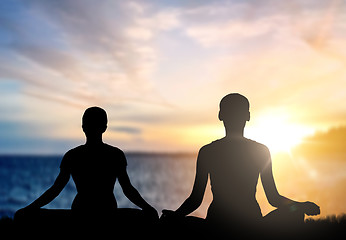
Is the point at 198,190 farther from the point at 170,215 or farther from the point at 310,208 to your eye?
the point at 310,208

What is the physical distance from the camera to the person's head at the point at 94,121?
587 centimetres

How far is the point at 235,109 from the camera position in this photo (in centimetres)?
573

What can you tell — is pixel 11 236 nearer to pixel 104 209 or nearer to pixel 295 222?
pixel 104 209

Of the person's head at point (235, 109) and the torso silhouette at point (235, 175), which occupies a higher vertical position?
the person's head at point (235, 109)

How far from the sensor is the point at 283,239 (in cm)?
539

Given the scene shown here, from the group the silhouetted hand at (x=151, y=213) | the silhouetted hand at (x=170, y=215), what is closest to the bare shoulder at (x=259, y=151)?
the silhouetted hand at (x=170, y=215)

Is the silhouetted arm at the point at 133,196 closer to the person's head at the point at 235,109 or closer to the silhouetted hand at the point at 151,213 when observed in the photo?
the silhouetted hand at the point at 151,213

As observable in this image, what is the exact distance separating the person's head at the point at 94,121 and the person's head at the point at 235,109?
1.68 metres

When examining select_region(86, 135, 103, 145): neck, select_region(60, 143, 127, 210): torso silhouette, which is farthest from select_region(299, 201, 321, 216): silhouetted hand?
select_region(86, 135, 103, 145): neck

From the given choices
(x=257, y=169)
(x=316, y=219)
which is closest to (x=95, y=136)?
(x=257, y=169)

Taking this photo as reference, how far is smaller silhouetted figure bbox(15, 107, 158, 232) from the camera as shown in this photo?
18.9 feet

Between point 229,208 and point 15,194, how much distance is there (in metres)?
76.4

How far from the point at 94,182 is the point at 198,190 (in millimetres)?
1465

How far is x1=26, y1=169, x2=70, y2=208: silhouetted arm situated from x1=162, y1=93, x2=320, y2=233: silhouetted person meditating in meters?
1.54
